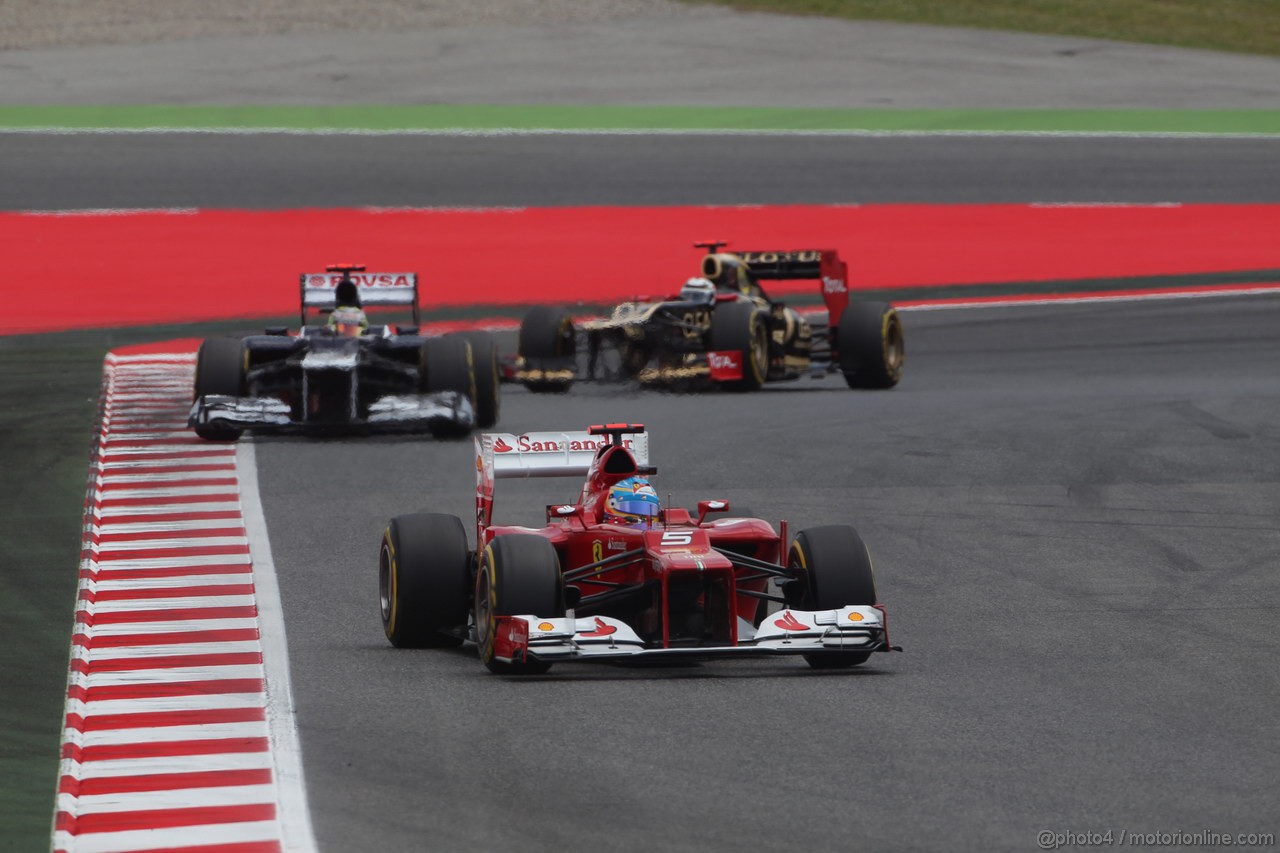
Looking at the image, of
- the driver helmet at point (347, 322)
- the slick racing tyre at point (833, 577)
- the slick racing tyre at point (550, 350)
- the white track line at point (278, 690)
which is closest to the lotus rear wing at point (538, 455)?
the slick racing tyre at point (833, 577)

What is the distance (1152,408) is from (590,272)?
389 inches

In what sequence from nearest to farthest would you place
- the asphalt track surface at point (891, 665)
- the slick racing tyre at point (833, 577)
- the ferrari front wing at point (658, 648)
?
the asphalt track surface at point (891, 665)
the ferrari front wing at point (658, 648)
the slick racing tyre at point (833, 577)

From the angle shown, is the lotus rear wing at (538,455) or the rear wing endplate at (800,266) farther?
the rear wing endplate at (800,266)

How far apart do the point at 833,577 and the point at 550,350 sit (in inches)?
513

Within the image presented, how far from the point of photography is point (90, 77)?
42.1m

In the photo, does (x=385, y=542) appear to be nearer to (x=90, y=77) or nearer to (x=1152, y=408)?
(x=1152, y=408)

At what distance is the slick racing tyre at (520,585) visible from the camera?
1162cm

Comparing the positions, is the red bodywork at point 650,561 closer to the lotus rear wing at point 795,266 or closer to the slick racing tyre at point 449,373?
the slick racing tyre at point 449,373

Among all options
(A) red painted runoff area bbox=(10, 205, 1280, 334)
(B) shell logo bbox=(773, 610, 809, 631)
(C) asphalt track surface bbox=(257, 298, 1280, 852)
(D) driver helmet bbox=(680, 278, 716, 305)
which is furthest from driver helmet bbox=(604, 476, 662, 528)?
(A) red painted runoff area bbox=(10, 205, 1280, 334)

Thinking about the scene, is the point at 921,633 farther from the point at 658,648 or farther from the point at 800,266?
the point at 800,266

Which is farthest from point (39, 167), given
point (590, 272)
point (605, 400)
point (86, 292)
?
point (605, 400)

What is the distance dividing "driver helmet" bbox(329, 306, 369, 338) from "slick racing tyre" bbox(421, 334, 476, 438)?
0.73m

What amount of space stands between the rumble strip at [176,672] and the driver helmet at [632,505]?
78.7 inches

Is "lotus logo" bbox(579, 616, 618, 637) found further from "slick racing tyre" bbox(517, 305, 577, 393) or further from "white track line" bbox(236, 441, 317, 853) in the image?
"slick racing tyre" bbox(517, 305, 577, 393)
